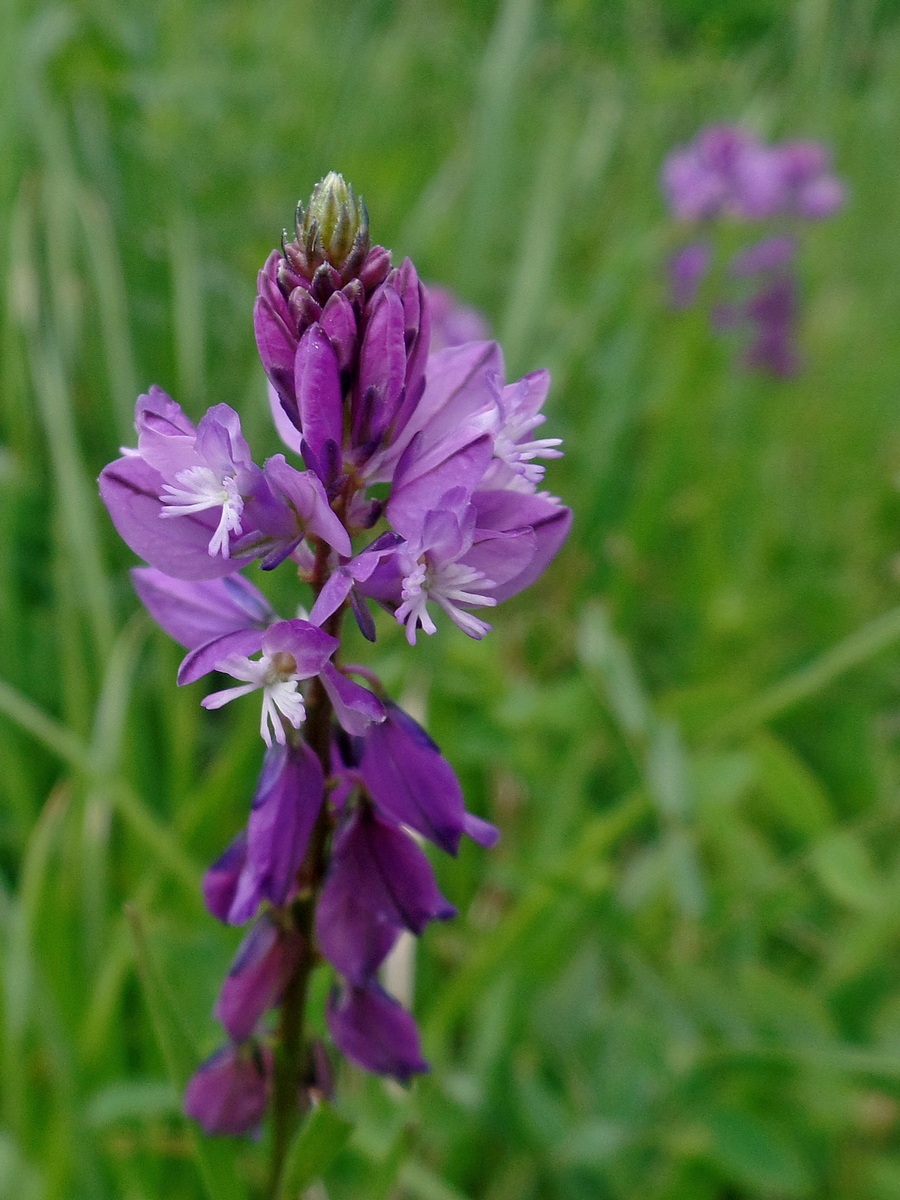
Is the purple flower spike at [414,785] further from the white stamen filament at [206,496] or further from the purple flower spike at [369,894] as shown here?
the white stamen filament at [206,496]

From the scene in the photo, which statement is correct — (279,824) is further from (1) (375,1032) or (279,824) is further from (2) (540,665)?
(2) (540,665)

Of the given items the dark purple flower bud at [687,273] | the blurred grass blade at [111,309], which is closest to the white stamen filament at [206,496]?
the blurred grass blade at [111,309]

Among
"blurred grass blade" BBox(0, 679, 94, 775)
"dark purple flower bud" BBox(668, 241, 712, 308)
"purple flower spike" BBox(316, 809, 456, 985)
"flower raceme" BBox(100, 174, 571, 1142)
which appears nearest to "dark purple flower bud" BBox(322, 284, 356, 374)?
"flower raceme" BBox(100, 174, 571, 1142)

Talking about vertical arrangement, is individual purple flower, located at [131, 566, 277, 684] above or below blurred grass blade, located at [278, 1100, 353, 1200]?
above

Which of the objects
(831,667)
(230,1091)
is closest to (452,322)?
(831,667)

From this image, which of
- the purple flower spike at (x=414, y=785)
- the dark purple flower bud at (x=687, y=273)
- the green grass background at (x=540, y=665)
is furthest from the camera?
the dark purple flower bud at (x=687, y=273)

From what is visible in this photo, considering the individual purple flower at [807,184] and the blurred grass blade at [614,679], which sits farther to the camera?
the individual purple flower at [807,184]

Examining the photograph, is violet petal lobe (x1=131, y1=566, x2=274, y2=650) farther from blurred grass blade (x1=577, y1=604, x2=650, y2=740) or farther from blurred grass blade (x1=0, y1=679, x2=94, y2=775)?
blurred grass blade (x1=577, y1=604, x2=650, y2=740)
